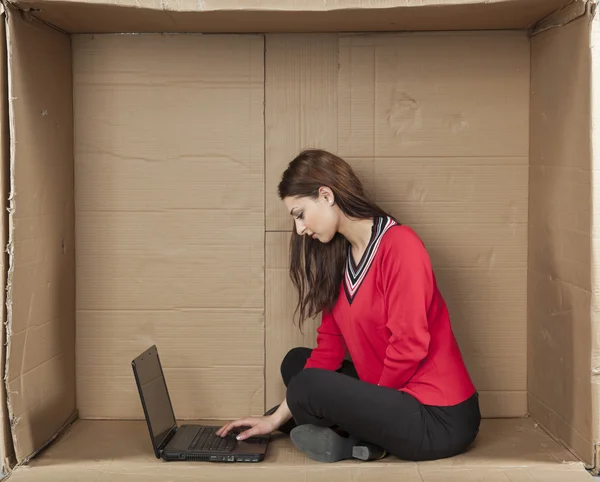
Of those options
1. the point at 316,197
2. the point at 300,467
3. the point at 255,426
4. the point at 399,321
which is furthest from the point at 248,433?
the point at 316,197

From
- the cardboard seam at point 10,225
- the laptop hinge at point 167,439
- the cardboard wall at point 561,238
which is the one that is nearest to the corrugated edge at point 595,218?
the cardboard wall at point 561,238

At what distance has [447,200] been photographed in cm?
183

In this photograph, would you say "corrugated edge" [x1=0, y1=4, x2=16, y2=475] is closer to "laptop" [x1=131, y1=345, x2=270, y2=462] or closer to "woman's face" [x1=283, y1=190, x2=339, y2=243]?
"laptop" [x1=131, y1=345, x2=270, y2=462]

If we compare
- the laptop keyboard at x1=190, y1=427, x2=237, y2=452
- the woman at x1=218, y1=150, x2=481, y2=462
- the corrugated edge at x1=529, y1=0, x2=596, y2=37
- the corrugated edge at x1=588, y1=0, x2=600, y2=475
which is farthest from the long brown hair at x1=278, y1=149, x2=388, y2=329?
the corrugated edge at x1=529, y1=0, x2=596, y2=37

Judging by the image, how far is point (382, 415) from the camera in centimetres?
147

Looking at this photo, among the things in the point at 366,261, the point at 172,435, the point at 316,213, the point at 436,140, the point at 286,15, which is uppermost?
the point at 286,15

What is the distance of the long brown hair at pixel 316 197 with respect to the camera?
63.6 inches

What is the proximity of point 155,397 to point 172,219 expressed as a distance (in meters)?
0.44

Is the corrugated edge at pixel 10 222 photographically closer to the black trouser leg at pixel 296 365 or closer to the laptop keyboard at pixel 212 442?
the laptop keyboard at pixel 212 442

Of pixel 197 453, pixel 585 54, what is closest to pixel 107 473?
pixel 197 453

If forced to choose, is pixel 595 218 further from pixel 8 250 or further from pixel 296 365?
pixel 8 250

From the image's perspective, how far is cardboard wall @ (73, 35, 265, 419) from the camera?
1.82m

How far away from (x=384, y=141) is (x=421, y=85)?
0.16 m

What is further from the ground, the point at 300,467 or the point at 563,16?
the point at 563,16
